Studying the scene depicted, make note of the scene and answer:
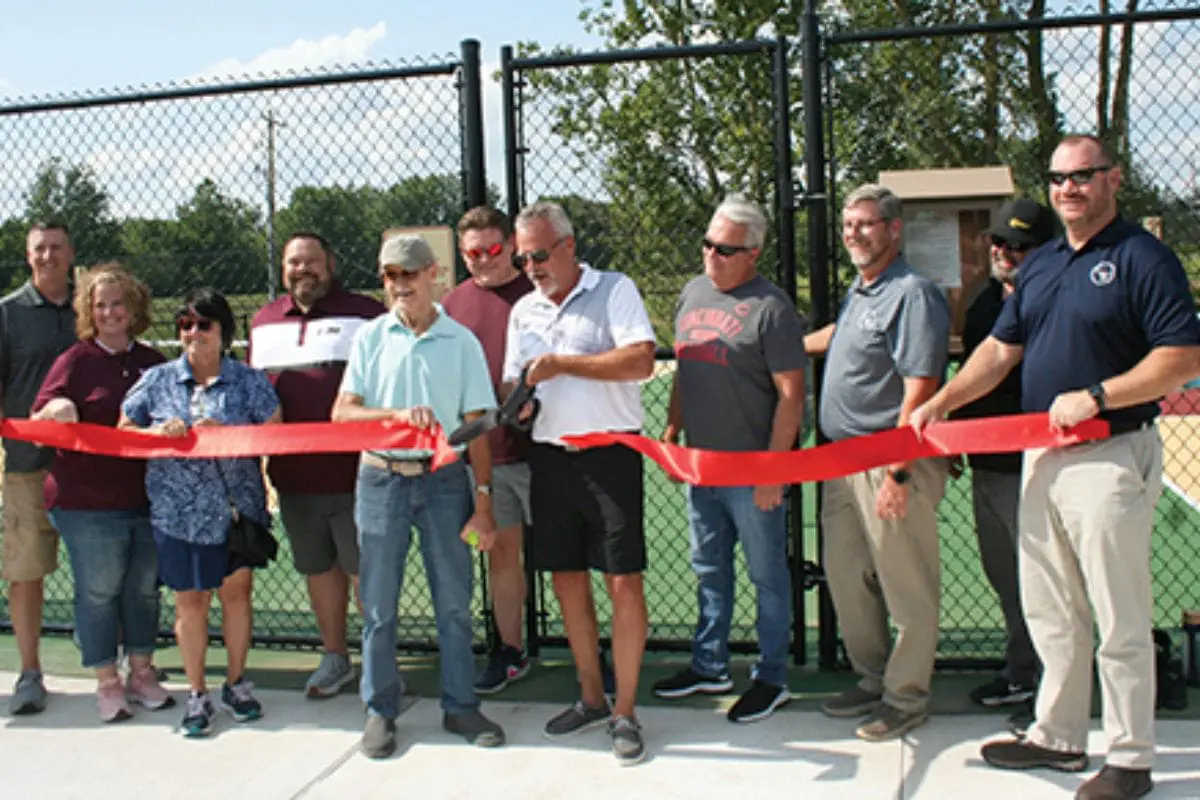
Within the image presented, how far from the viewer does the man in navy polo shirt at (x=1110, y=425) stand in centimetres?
340

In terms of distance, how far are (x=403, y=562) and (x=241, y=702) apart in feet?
3.32

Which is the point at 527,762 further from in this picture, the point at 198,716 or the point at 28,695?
the point at 28,695

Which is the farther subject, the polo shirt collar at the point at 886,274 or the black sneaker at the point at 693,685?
the black sneaker at the point at 693,685

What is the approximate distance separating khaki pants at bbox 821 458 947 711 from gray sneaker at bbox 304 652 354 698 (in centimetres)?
218

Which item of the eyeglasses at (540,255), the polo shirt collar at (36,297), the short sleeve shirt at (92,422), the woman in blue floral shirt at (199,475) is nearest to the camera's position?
the eyeglasses at (540,255)

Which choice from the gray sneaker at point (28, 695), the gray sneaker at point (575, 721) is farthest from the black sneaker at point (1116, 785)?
the gray sneaker at point (28, 695)

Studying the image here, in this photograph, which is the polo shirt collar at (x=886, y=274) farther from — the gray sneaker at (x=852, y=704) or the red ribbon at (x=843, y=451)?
the gray sneaker at (x=852, y=704)

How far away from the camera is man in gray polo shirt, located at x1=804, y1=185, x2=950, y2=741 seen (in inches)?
155

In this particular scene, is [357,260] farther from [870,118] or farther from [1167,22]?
[1167,22]

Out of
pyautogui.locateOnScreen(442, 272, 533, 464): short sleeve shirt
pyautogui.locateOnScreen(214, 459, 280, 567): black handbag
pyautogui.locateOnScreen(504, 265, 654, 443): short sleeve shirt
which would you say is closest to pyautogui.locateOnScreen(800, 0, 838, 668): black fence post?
pyautogui.locateOnScreen(504, 265, 654, 443): short sleeve shirt

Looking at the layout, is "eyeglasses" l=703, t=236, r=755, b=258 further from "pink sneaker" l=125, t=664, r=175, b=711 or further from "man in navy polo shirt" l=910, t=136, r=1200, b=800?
"pink sneaker" l=125, t=664, r=175, b=711

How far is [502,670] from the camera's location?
4.89 metres

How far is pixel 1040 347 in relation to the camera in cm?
365

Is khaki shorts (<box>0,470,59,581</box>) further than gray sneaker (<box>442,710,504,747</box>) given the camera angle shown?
Yes
